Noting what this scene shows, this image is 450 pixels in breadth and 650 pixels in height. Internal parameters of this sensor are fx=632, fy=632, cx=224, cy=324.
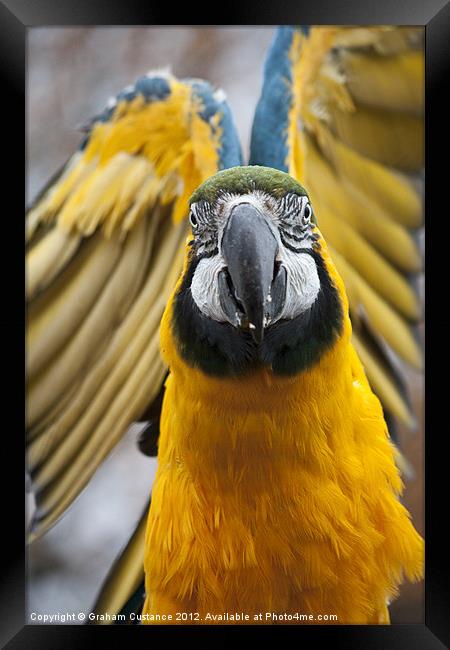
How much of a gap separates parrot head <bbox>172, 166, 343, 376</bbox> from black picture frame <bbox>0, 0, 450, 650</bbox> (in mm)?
258

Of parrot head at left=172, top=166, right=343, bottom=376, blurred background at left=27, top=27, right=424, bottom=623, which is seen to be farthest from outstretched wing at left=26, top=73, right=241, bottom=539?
parrot head at left=172, top=166, right=343, bottom=376

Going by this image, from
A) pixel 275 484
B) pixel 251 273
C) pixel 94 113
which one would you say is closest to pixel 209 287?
pixel 251 273

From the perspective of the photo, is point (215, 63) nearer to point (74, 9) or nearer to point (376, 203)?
point (74, 9)

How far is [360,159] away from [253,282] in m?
0.57

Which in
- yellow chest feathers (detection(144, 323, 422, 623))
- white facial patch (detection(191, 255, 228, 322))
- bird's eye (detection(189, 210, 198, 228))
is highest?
bird's eye (detection(189, 210, 198, 228))

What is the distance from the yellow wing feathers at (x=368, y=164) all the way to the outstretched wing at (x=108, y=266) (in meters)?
0.16

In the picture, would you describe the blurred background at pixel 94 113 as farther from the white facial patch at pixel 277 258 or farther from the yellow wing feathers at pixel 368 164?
the white facial patch at pixel 277 258

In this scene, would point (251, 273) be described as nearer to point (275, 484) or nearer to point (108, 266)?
point (275, 484)

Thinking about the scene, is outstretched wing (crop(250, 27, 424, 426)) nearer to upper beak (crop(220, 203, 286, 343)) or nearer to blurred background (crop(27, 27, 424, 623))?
blurred background (crop(27, 27, 424, 623))

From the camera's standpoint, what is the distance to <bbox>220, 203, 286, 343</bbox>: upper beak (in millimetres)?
647

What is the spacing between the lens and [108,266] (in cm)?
113

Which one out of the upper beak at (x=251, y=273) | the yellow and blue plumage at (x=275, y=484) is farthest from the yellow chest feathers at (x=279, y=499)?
the upper beak at (x=251, y=273)

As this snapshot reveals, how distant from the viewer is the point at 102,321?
1094 mm

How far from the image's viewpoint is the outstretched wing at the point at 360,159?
1004mm
